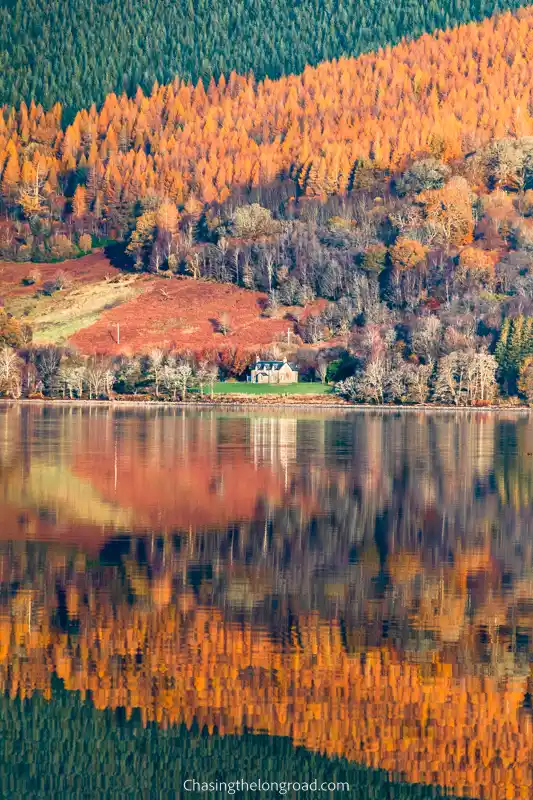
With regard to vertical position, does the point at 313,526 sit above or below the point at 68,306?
below

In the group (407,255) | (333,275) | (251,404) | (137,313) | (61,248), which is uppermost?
(61,248)

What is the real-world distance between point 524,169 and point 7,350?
89.5 meters

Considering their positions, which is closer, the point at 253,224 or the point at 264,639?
the point at 264,639

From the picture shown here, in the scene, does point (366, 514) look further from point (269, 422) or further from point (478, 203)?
point (478, 203)

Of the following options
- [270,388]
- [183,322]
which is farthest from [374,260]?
[270,388]

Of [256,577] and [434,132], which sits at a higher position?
[434,132]

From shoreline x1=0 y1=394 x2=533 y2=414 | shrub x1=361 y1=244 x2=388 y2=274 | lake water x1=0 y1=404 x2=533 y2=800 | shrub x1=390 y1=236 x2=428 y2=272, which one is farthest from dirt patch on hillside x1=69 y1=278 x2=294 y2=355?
lake water x1=0 y1=404 x2=533 y2=800

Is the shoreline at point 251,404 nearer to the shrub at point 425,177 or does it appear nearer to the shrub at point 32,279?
the shrub at point 32,279

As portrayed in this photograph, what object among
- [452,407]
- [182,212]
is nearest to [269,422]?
[452,407]

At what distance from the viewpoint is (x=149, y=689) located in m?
16.9

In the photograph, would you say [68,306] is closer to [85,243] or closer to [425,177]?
[85,243]

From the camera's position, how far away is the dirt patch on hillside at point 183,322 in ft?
484

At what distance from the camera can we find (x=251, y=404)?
408 feet

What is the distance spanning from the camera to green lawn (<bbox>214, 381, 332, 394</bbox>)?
128 m
